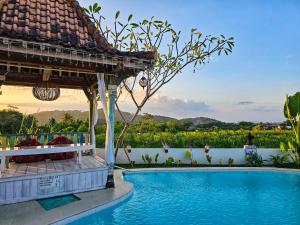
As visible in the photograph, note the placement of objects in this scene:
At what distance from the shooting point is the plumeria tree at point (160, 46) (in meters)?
15.6

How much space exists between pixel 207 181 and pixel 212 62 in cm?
737

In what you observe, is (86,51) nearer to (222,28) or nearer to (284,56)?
(222,28)

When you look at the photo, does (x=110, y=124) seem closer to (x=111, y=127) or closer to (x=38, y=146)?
(x=111, y=127)

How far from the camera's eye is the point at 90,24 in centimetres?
927

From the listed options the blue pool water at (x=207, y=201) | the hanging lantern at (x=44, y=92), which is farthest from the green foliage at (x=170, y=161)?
the hanging lantern at (x=44, y=92)

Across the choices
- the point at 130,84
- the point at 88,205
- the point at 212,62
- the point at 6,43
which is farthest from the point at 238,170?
the point at 6,43

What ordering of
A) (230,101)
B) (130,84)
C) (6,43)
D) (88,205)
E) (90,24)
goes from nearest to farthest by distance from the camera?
(6,43) → (88,205) → (90,24) → (130,84) → (230,101)

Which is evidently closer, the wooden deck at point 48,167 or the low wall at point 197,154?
the wooden deck at point 48,167

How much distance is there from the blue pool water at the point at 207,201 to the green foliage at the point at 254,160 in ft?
8.05

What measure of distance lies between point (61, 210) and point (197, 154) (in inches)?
437

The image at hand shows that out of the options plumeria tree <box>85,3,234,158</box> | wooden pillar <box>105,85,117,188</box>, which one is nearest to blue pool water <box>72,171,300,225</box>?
wooden pillar <box>105,85,117,188</box>

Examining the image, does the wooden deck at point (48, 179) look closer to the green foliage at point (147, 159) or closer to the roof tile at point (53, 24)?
the roof tile at point (53, 24)

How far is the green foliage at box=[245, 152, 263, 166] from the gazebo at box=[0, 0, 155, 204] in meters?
9.79

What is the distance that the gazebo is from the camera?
23.7 ft
